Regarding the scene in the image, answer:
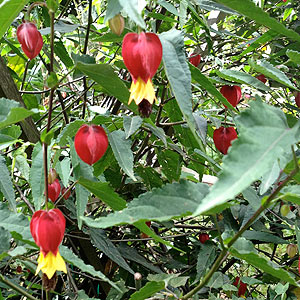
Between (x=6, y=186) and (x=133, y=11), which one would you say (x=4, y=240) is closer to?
(x=6, y=186)

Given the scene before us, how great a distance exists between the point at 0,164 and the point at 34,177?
0.33ft

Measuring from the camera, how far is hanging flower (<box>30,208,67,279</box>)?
47 centimetres

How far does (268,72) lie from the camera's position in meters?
0.55

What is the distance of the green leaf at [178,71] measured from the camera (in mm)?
416

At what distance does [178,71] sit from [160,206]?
144mm

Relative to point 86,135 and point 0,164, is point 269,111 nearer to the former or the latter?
point 86,135

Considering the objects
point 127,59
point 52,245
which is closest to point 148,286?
point 52,245

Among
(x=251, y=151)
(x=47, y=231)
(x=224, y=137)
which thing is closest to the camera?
(x=251, y=151)

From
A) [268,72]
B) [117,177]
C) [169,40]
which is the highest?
[169,40]

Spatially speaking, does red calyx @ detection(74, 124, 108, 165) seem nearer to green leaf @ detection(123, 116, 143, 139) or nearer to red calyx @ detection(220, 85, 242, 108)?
green leaf @ detection(123, 116, 143, 139)

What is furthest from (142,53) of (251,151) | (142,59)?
(251,151)

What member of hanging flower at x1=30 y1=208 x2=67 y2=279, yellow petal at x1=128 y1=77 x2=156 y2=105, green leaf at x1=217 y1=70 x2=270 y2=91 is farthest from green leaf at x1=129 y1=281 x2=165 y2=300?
green leaf at x1=217 y1=70 x2=270 y2=91

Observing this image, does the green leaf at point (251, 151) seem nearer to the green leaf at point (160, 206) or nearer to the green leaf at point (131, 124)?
the green leaf at point (160, 206)

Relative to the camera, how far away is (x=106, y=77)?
50 cm
